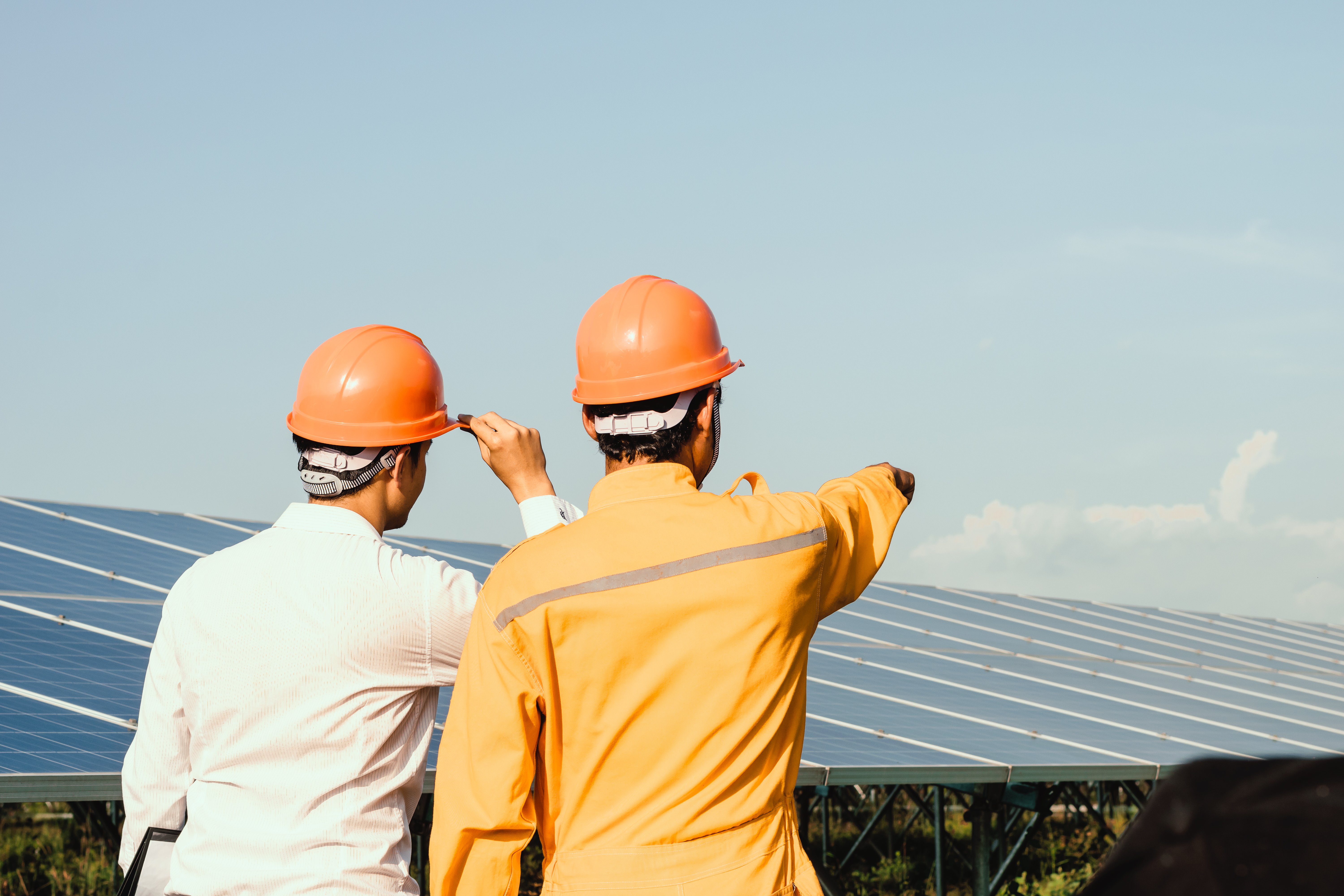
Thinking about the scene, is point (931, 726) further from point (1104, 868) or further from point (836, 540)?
point (1104, 868)

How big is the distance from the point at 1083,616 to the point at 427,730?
638 inches

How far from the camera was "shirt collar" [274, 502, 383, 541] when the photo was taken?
2838 millimetres

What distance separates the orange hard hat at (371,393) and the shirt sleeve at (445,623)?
430 mm

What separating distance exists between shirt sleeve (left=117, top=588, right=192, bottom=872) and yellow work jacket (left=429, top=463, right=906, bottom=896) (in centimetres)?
74

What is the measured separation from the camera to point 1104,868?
3.26ft

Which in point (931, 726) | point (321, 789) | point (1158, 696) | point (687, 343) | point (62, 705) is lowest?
point (1158, 696)

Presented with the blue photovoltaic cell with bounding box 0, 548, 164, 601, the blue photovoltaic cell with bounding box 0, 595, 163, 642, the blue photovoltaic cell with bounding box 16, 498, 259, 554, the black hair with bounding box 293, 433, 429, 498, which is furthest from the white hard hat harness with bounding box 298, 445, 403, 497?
the blue photovoltaic cell with bounding box 16, 498, 259, 554

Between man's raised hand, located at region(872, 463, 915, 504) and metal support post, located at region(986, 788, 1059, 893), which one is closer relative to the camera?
man's raised hand, located at region(872, 463, 915, 504)

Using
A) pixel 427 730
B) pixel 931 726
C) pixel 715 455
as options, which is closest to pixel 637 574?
pixel 715 455

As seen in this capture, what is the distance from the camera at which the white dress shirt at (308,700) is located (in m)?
2.66

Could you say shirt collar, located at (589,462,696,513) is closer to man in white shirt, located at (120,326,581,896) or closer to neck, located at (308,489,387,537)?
man in white shirt, located at (120,326,581,896)

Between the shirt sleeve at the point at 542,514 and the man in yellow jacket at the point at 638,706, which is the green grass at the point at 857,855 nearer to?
the shirt sleeve at the point at 542,514

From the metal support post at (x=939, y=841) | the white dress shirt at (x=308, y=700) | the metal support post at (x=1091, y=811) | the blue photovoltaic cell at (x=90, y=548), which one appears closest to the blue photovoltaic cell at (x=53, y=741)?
the white dress shirt at (x=308, y=700)

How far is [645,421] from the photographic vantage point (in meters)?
2.84
